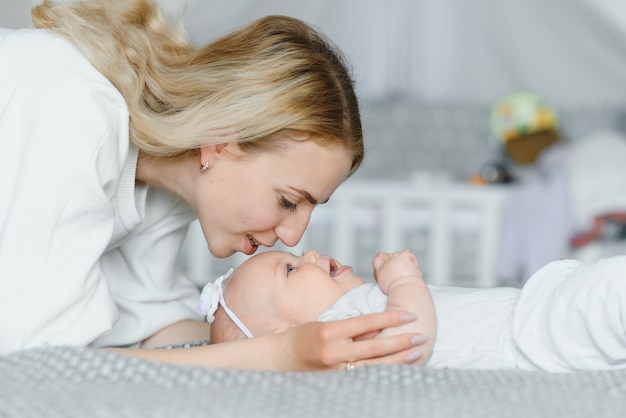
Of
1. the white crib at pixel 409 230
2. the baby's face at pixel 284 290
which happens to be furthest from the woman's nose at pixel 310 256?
the white crib at pixel 409 230

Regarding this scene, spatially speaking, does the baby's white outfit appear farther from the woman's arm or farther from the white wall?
the white wall

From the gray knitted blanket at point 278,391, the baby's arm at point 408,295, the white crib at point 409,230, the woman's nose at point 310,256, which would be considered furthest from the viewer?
the white crib at point 409,230

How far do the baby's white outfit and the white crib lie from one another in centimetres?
183

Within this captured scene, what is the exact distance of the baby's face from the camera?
1428mm

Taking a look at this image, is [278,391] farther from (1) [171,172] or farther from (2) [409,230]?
(2) [409,230]

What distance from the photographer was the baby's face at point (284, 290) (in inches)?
56.2

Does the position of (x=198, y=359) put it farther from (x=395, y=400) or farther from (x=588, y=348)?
(x=588, y=348)

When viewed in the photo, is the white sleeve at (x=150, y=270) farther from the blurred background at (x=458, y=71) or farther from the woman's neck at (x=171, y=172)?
the blurred background at (x=458, y=71)

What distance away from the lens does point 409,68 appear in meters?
4.27

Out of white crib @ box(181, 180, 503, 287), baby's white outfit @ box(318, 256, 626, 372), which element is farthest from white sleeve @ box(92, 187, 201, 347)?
white crib @ box(181, 180, 503, 287)

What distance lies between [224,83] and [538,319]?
0.61 meters

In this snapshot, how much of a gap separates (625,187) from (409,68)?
1.32 metres

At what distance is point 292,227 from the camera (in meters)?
1.51

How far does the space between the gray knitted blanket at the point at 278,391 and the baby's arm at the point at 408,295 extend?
17cm
